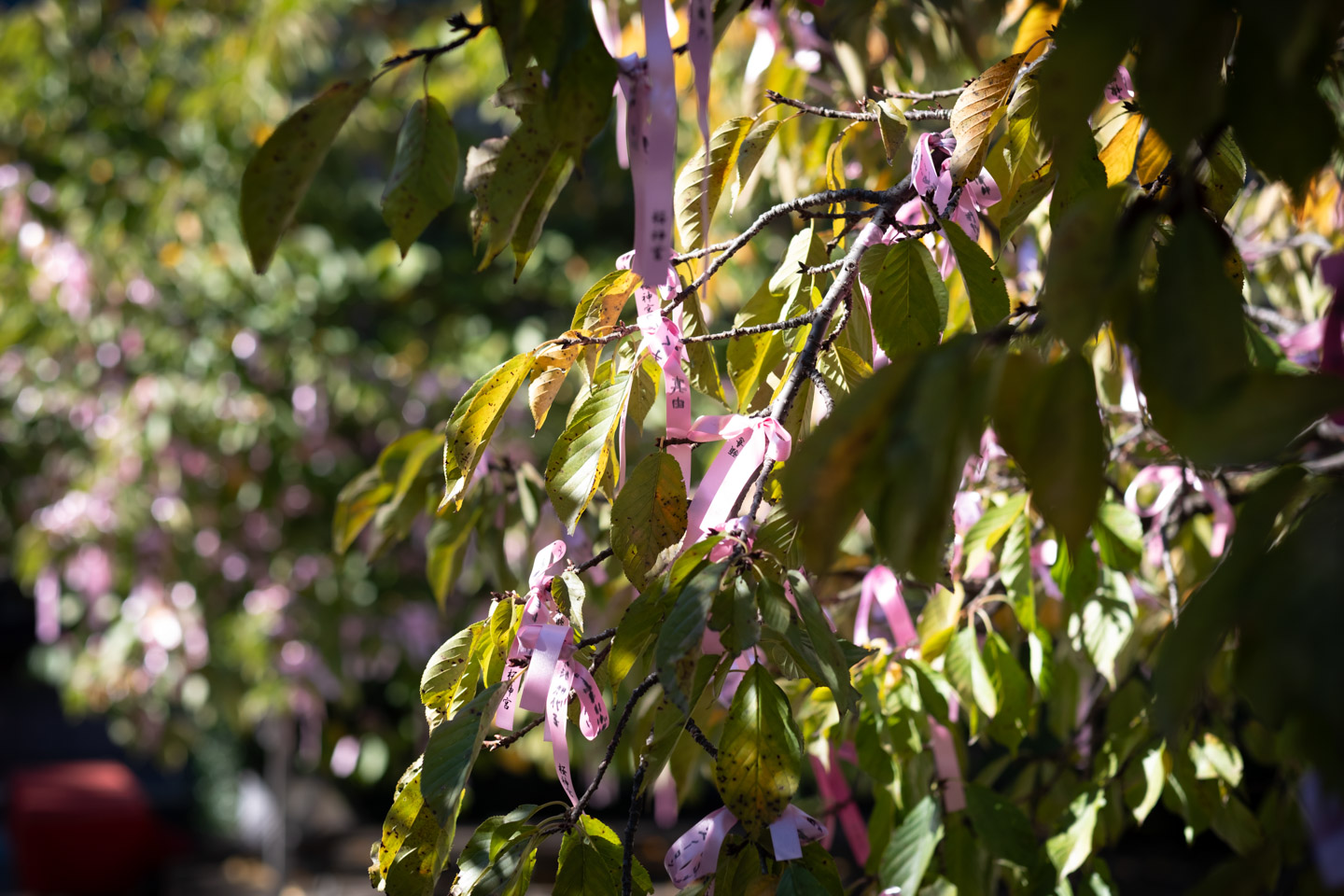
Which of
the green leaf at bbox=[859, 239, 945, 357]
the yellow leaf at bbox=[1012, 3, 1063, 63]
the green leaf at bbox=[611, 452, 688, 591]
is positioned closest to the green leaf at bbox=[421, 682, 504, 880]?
the green leaf at bbox=[611, 452, 688, 591]

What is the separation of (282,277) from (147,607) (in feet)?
3.92

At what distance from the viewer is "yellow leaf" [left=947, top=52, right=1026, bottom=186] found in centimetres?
76

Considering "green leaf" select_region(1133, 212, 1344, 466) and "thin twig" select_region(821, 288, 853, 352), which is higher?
"green leaf" select_region(1133, 212, 1344, 466)

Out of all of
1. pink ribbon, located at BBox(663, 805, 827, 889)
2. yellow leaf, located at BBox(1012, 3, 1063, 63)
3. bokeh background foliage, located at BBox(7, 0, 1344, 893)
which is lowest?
bokeh background foliage, located at BBox(7, 0, 1344, 893)

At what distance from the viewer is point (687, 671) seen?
55cm

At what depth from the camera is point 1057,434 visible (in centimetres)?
42

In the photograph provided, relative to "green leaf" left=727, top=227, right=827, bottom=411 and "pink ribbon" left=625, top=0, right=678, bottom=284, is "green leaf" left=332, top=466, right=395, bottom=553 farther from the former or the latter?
"pink ribbon" left=625, top=0, right=678, bottom=284

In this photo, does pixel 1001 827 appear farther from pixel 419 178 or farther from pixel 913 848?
pixel 419 178

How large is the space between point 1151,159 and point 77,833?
208 inches

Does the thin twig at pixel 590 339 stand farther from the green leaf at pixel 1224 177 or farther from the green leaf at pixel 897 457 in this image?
the green leaf at pixel 1224 177

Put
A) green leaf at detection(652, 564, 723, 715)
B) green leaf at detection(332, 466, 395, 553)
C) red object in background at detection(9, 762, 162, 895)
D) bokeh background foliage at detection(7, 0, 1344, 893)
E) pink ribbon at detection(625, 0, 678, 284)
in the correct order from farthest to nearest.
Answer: red object in background at detection(9, 762, 162, 895) < bokeh background foliage at detection(7, 0, 1344, 893) < green leaf at detection(332, 466, 395, 553) < pink ribbon at detection(625, 0, 678, 284) < green leaf at detection(652, 564, 723, 715)

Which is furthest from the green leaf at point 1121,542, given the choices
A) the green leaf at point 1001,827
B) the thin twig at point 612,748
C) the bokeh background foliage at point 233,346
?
the bokeh background foliage at point 233,346

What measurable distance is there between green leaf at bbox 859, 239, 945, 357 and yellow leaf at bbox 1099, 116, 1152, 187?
→ 0.21 m

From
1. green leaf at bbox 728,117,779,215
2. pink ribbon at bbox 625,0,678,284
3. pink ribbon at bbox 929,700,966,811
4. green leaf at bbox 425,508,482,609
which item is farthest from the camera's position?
green leaf at bbox 425,508,482,609
